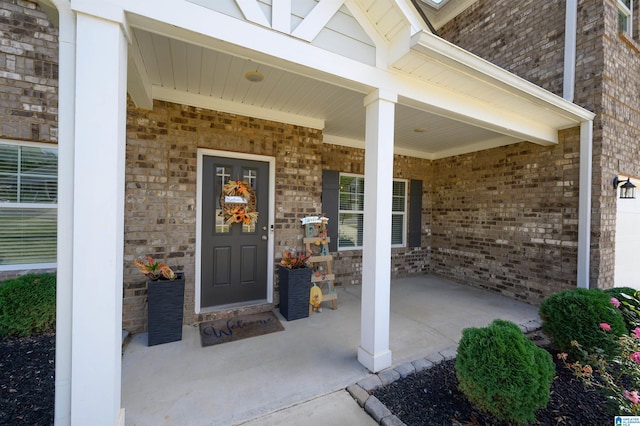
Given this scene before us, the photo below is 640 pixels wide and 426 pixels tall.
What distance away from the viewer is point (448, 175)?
6031 millimetres

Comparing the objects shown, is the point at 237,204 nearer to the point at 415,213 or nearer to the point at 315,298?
the point at 315,298

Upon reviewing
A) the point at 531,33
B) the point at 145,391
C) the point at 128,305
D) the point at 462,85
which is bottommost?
the point at 145,391

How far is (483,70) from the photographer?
2.67 m

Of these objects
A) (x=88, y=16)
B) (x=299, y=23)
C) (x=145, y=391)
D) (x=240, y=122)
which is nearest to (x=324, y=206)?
(x=240, y=122)

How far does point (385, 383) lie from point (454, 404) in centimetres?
54

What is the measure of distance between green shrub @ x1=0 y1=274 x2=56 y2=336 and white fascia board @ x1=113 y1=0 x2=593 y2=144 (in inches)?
113

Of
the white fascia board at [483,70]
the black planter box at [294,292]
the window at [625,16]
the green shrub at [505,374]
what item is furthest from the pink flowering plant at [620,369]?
the window at [625,16]

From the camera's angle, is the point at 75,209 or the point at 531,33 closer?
the point at 75,209

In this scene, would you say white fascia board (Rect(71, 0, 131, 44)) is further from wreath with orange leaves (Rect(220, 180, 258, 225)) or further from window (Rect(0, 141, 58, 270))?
window (Rect(0, 141, 58, 270))

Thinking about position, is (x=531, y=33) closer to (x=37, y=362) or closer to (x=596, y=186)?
(x=596, y=186)

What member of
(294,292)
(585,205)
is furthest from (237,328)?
(585,205)

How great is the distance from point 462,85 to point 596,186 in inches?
113

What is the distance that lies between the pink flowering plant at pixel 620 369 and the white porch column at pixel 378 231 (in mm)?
1508

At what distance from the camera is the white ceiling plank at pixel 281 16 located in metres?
2.04
